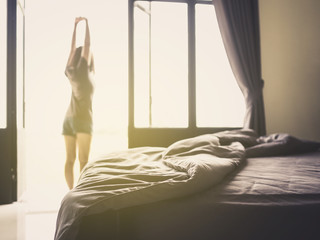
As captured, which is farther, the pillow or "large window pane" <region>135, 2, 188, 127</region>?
"large window pane" <region>135, 2, 188, 127</region>

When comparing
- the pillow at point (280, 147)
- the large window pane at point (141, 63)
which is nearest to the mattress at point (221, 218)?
the pillow at point (280, 147)

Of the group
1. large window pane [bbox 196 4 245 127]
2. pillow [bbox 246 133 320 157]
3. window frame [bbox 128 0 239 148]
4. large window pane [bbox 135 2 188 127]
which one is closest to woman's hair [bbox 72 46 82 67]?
window frame [bbox 128 0 239 148]

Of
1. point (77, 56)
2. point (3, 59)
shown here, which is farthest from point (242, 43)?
point (3, 59)

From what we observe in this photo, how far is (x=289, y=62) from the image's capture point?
3.86 meters

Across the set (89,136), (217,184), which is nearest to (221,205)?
(217,184)

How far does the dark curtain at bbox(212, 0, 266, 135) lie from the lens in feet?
12.0

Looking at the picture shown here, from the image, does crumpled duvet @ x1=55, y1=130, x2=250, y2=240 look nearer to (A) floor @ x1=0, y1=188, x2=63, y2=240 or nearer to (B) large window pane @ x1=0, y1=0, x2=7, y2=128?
(A) floor @ x1=0, y1=188, x2=63, y2=240

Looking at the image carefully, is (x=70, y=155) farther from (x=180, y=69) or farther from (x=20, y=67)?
(x=180, y=69)

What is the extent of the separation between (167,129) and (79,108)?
1018 millimetres

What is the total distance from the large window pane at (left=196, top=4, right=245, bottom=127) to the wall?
397mm

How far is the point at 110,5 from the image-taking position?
6805mm

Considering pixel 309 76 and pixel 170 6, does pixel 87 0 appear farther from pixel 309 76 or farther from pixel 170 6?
pixel 309 76

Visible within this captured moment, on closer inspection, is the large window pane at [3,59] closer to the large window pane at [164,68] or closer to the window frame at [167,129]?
the window frame at [167,129]

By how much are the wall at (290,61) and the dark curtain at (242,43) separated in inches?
9.0
